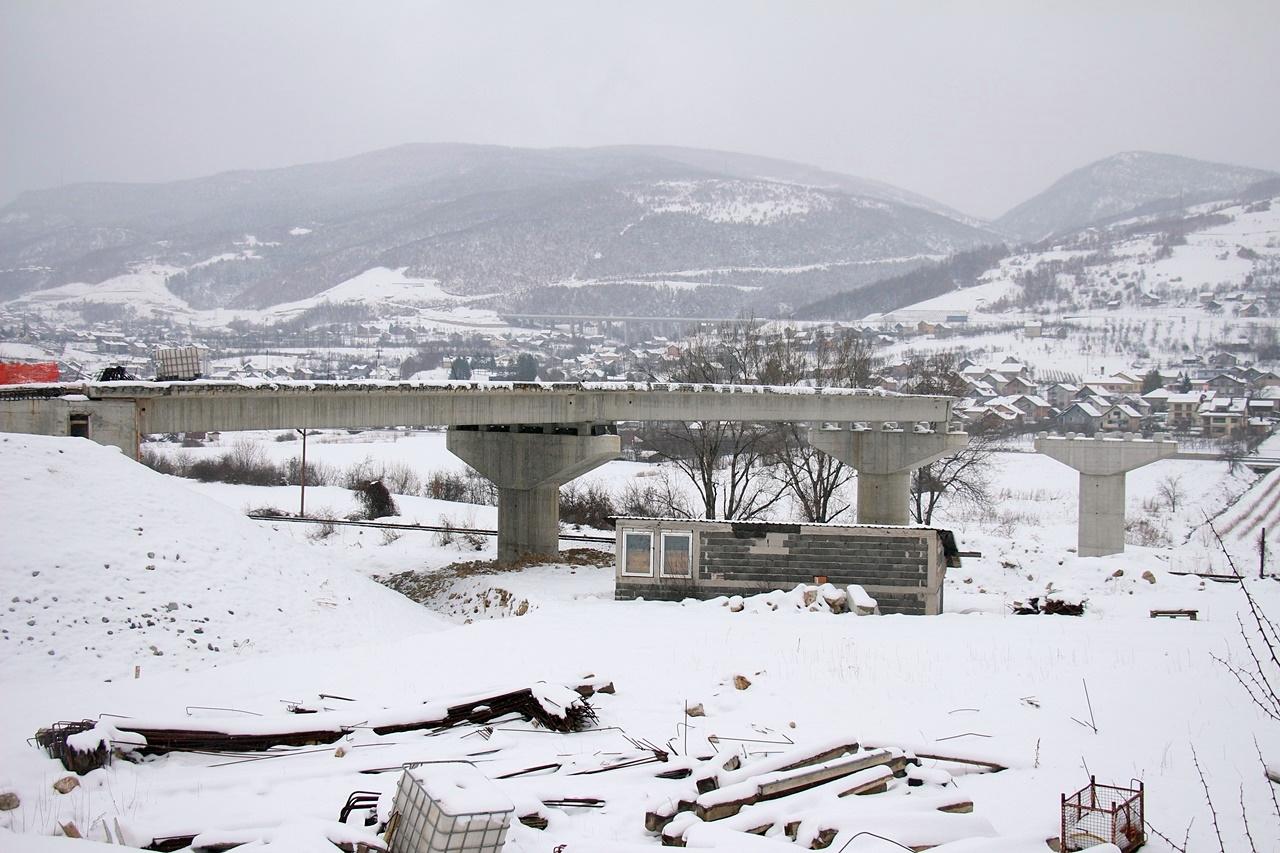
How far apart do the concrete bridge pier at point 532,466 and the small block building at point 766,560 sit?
536 inches

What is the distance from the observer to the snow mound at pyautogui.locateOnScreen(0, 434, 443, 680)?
16.8 meters

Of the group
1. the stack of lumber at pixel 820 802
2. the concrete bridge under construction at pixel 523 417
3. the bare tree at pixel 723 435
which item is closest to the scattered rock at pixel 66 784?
the stack of lumber at pixel 820 802

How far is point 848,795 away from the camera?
9.27m

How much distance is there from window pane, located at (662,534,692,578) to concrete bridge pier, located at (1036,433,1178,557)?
2939cm

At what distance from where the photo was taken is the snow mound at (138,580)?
16.8 meters

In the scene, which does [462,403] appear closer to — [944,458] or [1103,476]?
[1103,476]

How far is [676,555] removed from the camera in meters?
22.7

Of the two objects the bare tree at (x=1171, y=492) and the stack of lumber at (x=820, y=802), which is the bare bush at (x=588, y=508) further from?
the stack of lumber at (x=820, y=802)

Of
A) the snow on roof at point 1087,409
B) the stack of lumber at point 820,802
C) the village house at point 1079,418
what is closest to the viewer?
the stack of lumber at point 820,802

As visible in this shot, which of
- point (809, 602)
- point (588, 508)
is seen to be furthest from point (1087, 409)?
point (809, 602)

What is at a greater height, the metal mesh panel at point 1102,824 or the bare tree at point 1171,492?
the metal mesh panel at point 1102,824

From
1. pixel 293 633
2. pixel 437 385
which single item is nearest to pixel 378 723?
pixel 293 633

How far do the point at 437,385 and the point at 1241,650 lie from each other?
22626 mm

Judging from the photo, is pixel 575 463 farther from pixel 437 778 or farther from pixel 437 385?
pixel 437 778
